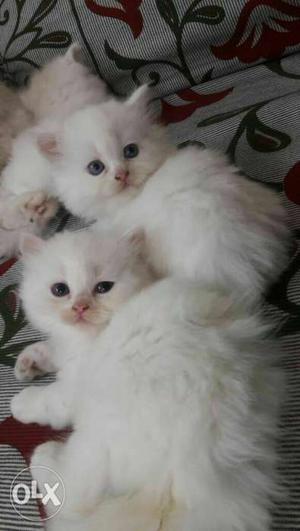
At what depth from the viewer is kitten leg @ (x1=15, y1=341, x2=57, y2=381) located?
729mm

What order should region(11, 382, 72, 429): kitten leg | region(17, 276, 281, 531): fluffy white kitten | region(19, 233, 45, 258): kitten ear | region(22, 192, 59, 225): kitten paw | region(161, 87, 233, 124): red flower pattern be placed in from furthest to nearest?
region(161, 87, 233, 124): red flower pattern
region(22, 192, 59, 225): kitten paw
region(19, 233, 45, 258): kitten ear
region(11, 382, 72, 429): kitten leg
region(17, 276, 281, 531): fluffy white kitten

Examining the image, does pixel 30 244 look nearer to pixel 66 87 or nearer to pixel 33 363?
pixel 33 363

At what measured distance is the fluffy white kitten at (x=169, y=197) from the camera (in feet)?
2.25

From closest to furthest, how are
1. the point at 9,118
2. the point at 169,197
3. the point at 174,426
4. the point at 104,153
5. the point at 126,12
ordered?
the point at 174,426
the point at 169,197
the point at 104,153
the point at 126,12
the point at 9,118

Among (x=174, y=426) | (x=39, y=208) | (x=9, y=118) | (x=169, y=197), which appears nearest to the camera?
(x=174, y=426)

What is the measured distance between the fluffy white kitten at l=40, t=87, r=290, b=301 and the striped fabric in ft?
0.23

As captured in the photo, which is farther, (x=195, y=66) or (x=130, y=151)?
(x=195, y=66)

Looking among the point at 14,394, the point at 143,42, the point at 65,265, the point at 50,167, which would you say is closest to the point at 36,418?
the point at 14,394

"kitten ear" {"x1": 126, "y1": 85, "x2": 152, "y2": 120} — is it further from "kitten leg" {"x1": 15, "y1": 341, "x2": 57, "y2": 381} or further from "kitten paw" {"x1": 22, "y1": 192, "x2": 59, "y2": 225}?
"kitten leg" {"x1": 15, "y1": 341, "x2": 57, "y2": 381}

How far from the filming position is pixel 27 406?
0.67m

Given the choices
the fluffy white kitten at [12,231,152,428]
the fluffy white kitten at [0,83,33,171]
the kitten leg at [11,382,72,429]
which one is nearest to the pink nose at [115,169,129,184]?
the fluffy white kitten at [12,231,152,428]

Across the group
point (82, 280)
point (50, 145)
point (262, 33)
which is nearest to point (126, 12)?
point (262, 33)

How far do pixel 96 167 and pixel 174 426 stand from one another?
1.76 ft

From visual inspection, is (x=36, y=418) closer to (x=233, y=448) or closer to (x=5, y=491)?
(x=5, y=491)
